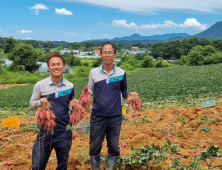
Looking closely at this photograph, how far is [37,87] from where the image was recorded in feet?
9.13

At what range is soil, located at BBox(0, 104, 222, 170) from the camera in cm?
370

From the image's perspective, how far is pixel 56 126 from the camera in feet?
9.13

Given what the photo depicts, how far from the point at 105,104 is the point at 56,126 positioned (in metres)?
0.69

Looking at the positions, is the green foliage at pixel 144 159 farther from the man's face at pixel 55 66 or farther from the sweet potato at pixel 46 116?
the man's face at pixel 55 66

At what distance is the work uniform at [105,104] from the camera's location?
3033mm

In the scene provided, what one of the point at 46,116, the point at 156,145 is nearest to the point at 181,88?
the point at 156,145

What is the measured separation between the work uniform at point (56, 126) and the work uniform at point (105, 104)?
401 millimetres

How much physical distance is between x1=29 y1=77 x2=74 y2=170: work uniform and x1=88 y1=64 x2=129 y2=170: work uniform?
40 cm

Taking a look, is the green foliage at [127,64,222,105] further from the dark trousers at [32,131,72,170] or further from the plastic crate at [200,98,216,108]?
the dark trousers at [32,131,72,170]

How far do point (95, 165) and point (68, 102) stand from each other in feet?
3.47

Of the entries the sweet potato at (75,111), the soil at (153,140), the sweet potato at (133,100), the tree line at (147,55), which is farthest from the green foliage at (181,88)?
the sweet potato at (75,111)

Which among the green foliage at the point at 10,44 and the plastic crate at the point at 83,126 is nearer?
the plastic crate at the point at 83,126

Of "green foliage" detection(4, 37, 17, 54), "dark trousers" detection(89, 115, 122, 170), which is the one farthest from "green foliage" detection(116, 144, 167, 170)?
"green foliage" detection(4, 37, 17, 54)

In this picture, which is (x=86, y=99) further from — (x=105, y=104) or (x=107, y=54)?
(x=107, y=54)
